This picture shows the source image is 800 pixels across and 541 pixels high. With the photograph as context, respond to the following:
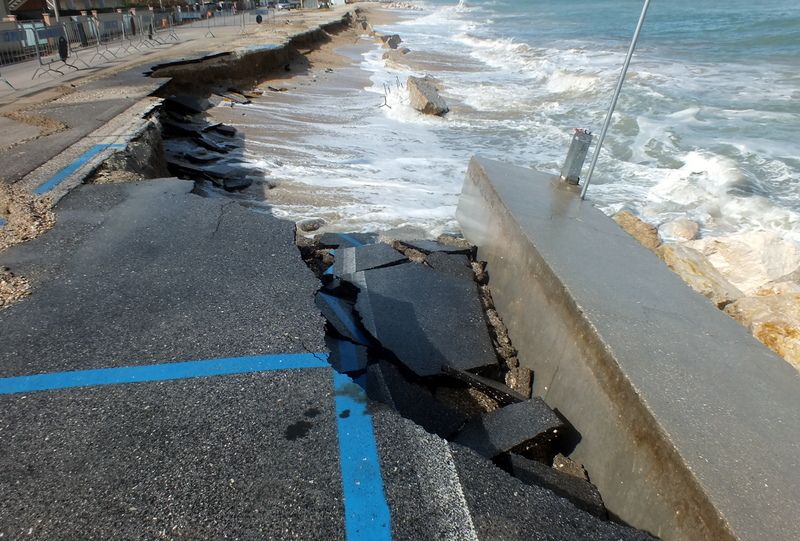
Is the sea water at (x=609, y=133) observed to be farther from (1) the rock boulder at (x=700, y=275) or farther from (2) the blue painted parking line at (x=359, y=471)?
(2) the blue painted parking line at (x=359, y=471)

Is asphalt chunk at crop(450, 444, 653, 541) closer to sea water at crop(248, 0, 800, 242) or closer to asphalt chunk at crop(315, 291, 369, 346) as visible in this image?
asphalt chunk at crop(315, 291, 369, 346)

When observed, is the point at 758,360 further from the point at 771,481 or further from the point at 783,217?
the point at 783,217

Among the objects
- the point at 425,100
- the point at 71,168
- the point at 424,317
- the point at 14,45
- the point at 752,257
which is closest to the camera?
the point at 424,317

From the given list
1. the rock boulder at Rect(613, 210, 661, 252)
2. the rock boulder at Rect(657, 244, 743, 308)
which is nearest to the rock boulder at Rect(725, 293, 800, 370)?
the rock boulder at Rect(657, 244, 743, 308)

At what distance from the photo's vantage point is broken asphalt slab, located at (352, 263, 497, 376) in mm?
3998

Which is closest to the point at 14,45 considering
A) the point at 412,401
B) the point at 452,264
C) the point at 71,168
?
the point at 71,168

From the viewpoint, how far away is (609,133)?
13.0 m

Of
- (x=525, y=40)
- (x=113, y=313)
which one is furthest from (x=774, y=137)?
(x=525, y=40)

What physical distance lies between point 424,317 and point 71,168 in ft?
15.6

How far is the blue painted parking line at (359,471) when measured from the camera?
189 cm

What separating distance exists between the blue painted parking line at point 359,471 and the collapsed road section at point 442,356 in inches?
20.0

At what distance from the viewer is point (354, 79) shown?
21156 mm

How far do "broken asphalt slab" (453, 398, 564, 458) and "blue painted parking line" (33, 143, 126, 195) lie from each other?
5.11 meters

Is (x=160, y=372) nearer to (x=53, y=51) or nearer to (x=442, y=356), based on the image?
(x=442, y=356)
